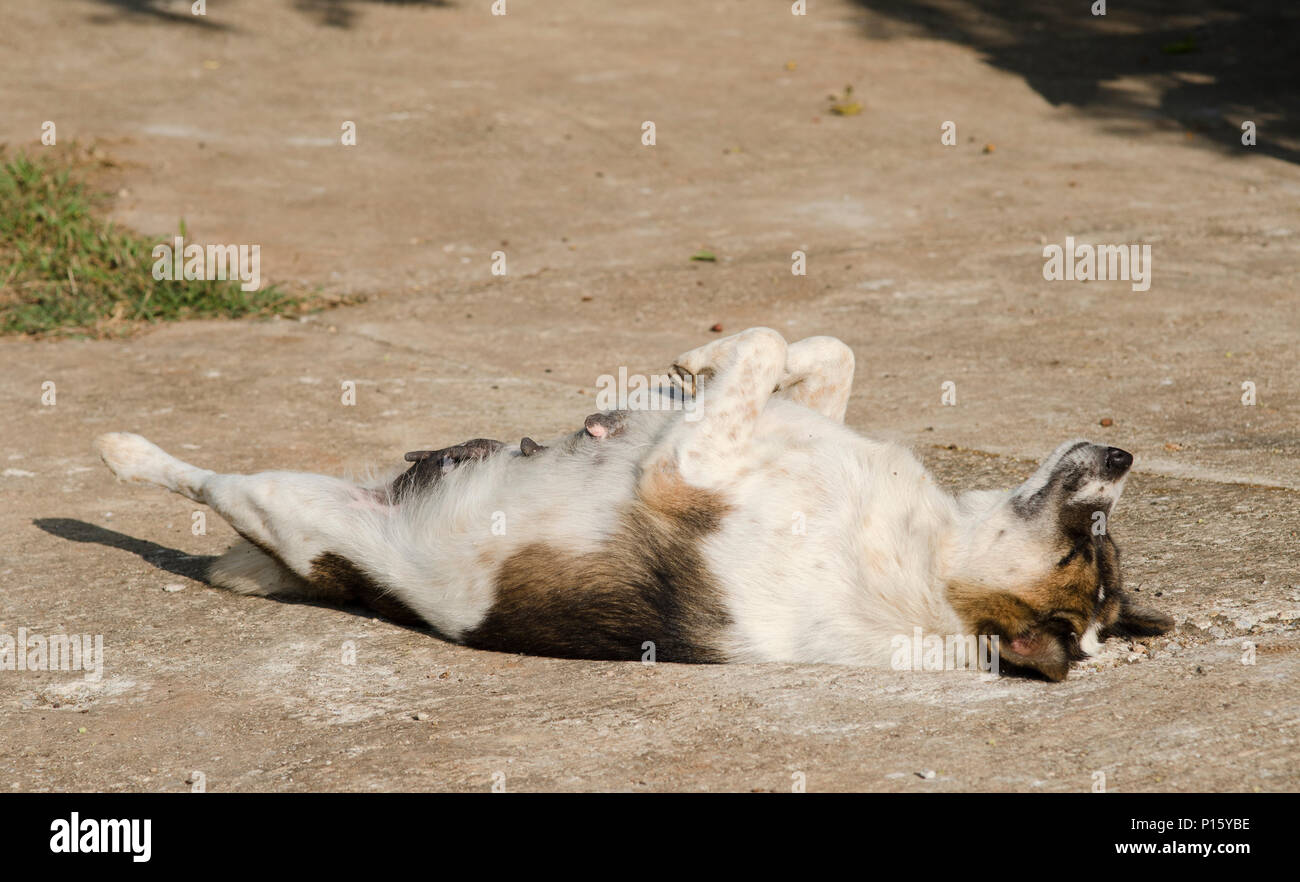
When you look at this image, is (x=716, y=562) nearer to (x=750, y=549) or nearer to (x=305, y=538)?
(x=750, y=549)

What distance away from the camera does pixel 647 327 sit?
24.9 feet

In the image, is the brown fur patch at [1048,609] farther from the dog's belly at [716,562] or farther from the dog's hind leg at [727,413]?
the dog's hind leg at [727,413]

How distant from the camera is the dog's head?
3871mm

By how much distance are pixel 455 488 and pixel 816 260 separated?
14.9 feet

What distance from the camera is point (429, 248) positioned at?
8.81m

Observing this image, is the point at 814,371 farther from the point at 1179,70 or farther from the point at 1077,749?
the point at 1179,70

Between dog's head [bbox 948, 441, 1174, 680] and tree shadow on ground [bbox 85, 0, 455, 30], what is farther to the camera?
tree shadow on ground [bbox 85, 0, 455, 30]

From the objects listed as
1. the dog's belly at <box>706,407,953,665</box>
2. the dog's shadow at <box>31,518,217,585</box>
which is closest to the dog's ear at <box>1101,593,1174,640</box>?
the dog's belly at <box>706,407,953,665</box>

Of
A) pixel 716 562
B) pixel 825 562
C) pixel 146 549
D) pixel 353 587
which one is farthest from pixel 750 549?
pixel 146 549

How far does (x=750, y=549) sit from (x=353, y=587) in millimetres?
1364

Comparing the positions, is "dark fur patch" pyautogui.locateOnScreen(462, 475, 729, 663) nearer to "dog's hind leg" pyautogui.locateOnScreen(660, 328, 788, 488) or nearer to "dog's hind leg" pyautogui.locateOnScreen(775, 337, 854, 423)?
"dog's hind leg" pyautogui.locateOnScreen(660, 328, 788, 488)

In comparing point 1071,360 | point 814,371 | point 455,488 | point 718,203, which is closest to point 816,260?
point 718,203

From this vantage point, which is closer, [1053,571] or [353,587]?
[1053,571]

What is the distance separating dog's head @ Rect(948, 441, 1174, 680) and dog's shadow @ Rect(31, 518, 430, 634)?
2.11m
